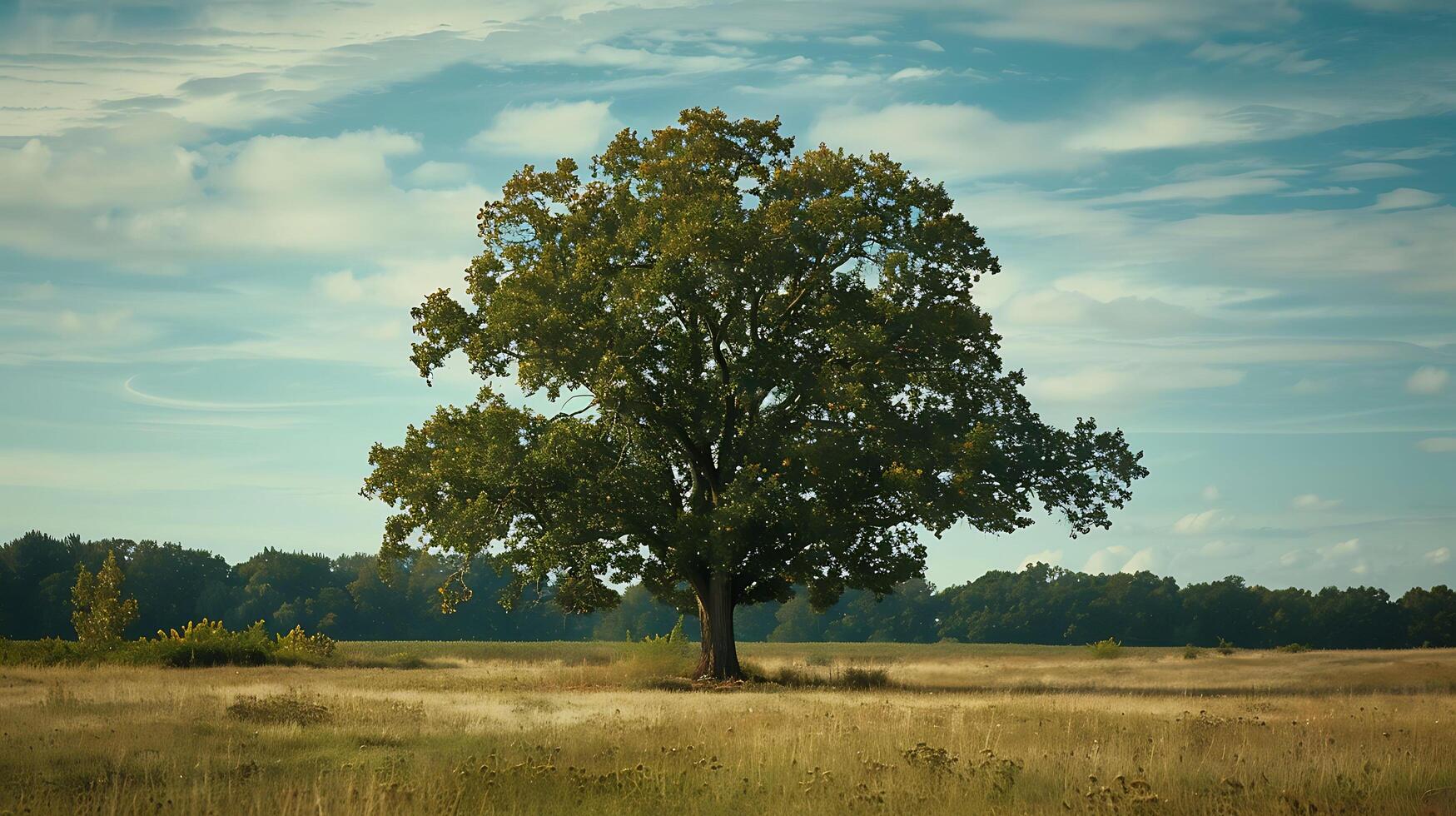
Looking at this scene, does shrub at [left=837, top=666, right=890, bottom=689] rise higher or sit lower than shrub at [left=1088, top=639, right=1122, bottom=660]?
higher

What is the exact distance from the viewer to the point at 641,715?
69.5 ft

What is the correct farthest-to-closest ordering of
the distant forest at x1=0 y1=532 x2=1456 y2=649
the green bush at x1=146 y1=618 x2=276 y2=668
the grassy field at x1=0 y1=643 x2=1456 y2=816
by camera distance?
the distant forest at x1=0 y1=532 x2=1456 y2=649
the green bush at x1=146 y1=618 x2=276 y2=668
the grassy field at x1=0 y1=643 x2=1456 y2=816

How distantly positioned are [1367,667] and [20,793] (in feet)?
149

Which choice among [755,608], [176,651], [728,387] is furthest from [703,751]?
[755,608]

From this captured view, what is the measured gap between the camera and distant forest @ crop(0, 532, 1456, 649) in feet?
328

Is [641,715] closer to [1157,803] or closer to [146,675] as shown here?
[1157,803]

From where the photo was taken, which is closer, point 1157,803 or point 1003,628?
point 1157,803

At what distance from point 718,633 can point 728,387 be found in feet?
25.5

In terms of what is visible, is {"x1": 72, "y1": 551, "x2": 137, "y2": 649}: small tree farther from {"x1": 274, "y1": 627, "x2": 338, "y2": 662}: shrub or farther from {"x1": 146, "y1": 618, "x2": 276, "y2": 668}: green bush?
{"x1": 146, "y1": 618, "x2": 276, "y2": 668}: green bush

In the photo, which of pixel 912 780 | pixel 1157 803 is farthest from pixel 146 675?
pixel 1157 803

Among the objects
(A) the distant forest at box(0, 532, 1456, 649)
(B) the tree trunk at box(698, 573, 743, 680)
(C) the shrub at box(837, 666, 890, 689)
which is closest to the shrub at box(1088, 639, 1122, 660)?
(C) the shrub at box(837, 666, 890, 689)

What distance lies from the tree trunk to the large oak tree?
3.1 inches

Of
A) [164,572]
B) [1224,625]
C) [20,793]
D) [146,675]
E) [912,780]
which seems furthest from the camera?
[1224,625]

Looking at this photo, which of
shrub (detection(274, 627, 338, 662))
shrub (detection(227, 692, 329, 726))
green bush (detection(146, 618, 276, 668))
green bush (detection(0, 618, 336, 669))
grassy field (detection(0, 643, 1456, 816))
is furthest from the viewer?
shrub (detection(274, 627, 338, 662))
